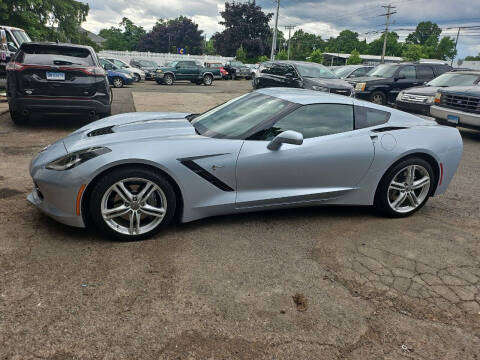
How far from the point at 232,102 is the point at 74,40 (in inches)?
1161

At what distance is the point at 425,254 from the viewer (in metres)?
3.53

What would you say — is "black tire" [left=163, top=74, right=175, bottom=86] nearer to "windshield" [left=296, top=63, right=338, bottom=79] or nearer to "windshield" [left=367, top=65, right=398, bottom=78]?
"windshield" [left=296, top=63, right=338, bottom=79]

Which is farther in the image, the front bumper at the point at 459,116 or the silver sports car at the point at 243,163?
the front bumper at the point at 459,116

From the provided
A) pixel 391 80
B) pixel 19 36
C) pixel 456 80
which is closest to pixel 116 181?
pixel 456 80

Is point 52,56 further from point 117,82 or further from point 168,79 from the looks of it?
point 168,79

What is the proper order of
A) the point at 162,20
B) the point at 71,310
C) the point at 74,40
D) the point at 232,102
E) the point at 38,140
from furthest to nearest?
the point at 162,20 < the point at 74,40 < the point at 38,140 < the point at 232,102 < the point at 71,310

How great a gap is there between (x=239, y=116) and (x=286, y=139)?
2.55 ft

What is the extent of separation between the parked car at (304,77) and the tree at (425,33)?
370 feet

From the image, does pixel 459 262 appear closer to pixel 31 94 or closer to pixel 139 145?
pixel 139 145

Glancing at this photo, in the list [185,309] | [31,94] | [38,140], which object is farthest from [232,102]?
[31,94]

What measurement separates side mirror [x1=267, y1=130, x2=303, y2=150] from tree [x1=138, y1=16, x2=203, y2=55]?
89047mm

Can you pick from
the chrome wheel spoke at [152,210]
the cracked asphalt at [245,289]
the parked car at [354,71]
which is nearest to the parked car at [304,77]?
the parked car at [354,71]

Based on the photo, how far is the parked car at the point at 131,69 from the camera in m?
24.3

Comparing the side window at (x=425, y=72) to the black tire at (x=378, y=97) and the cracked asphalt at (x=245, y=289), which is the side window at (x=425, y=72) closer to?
the black tire at (x=378, y=97)
